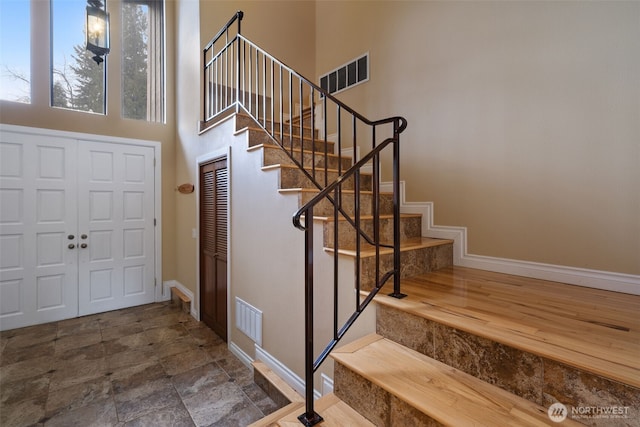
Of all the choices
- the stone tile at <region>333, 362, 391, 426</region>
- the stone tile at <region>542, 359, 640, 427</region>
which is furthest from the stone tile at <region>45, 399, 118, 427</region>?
the stone tile at <region>542, 359, 640, 427</region>

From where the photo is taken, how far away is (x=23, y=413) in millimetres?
2074

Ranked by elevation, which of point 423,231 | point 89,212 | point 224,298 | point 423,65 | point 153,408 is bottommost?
point 153,408

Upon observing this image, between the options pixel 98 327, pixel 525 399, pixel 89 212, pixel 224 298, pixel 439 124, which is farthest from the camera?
pixel 89 212

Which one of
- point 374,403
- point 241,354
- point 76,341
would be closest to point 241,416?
point 241,354

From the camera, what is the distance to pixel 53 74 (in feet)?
12.0

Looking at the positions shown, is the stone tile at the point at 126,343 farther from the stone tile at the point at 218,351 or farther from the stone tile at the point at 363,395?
the stone tile at the point at 363,395

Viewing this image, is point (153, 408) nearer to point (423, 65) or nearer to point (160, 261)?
point (160, 261)

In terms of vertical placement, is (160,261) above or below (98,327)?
above

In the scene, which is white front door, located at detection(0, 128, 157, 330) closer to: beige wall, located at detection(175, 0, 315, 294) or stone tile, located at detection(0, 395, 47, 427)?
beige wall, located at detection(175, 0, 315, 294)

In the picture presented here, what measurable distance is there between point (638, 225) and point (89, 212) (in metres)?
5.41

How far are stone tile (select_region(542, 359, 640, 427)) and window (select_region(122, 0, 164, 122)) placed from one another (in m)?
5.14

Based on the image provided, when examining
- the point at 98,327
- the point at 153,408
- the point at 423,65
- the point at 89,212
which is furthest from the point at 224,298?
the point at 423,65

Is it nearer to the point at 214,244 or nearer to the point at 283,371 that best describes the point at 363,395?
the point at 283,371

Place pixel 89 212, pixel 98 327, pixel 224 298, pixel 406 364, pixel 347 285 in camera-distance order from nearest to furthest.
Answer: pixel 406 364, pixel 347 285, pixel 224 298, pixel 98 327, pixel 89 212
